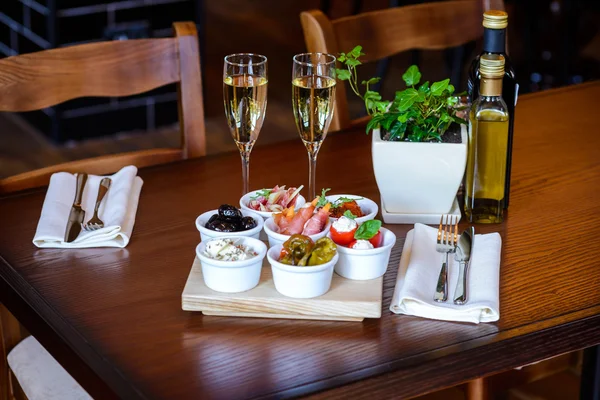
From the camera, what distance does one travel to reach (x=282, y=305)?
1098 millimetres

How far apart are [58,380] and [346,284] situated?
55 cm

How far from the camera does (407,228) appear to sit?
1357mm

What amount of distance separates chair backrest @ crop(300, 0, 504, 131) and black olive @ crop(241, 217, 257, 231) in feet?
2.10

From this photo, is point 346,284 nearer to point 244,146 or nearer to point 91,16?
point 244,146

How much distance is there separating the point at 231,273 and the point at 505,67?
0.57 meters

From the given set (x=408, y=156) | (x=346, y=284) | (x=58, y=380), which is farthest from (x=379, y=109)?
(x=58, y=380)

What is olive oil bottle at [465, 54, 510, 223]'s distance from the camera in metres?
1.33

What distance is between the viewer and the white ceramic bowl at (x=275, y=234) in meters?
1.16

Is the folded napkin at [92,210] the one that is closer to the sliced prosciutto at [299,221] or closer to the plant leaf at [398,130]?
the sliced prosciutto at [299,221]

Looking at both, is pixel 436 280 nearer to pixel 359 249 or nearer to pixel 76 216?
pixel 359 249

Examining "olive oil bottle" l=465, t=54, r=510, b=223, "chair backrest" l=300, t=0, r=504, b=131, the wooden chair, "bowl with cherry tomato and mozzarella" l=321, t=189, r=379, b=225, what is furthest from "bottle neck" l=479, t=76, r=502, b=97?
the wooden chair

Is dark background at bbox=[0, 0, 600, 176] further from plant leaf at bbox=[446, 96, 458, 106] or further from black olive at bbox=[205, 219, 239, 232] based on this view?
black olive at bbox=[205, 219, 239, 232]

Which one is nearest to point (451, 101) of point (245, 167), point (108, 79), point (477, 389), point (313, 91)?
point (313, 91)

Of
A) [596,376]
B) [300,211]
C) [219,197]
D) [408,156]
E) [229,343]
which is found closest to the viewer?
[229,343]
